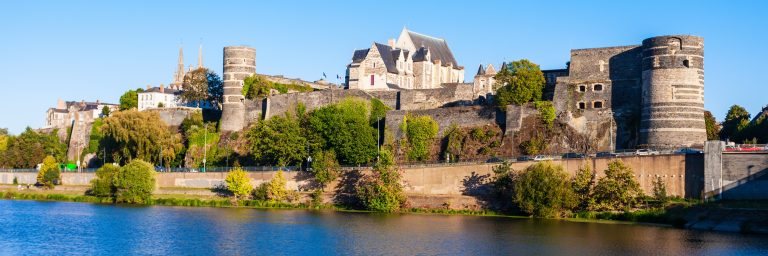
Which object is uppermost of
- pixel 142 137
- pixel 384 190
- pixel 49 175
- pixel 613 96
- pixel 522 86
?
pixel 522 86

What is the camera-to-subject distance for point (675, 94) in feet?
203

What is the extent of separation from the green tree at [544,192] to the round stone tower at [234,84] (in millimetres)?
31997

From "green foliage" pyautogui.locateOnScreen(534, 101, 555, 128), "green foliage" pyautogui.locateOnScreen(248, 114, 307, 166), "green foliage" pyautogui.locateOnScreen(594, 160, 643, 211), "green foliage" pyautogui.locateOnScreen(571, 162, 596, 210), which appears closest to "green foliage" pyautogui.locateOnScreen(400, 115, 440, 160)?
"green foliage" pyautogui.locateOnScreen(248, 114, 307, 166)

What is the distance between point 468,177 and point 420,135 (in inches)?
327

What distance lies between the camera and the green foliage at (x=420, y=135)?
229ft

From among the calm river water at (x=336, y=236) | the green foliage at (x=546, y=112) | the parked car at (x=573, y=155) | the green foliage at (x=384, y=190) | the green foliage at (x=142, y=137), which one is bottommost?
the calm river water at (x=336, y=236)

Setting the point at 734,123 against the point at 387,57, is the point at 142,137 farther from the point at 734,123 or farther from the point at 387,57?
the point at 734,123

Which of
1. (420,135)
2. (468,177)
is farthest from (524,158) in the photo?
(420,135)

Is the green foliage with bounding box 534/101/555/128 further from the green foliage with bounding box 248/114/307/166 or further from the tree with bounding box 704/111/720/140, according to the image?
the green foliage with bounding box 248/114/307/166

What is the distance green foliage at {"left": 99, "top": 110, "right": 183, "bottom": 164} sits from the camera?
81062 millimetres

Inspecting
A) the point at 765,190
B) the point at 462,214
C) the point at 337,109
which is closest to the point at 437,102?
the point at 337,109

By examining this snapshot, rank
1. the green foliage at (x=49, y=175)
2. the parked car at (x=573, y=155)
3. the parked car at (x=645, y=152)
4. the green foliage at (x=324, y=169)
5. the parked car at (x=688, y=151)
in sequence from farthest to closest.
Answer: the green foliage at (x=49, y=175), the green foliage at (x=324, y=169), the parked car at (x=573, y=155), the parked car at (x=645, y=152), the parked car at (x=688, y=151)

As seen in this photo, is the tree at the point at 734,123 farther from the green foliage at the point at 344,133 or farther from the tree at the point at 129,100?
the tree at the point at 129,100

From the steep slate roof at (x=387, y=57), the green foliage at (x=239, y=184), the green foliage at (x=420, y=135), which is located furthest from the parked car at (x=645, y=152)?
the steep slate roof at (x=387, y=57)
